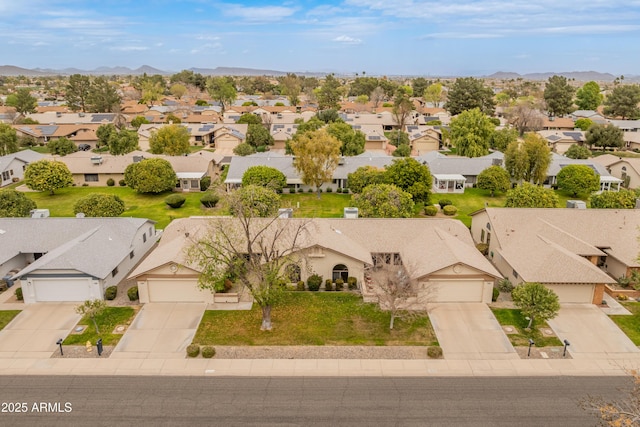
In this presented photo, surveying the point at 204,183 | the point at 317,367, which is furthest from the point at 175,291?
the point at 204,183

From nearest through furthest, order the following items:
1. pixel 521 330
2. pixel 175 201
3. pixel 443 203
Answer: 1. pixel 521 330
2. pixel 175 201
3. pixel 443 203

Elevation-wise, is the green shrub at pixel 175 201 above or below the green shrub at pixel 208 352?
above

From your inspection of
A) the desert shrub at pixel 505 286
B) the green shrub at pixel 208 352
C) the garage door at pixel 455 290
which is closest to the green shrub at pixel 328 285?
the garage door at pixel 455 290

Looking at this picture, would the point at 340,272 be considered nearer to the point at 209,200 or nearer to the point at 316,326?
the point at 316,326

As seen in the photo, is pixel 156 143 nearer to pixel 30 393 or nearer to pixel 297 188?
pixel 297 188

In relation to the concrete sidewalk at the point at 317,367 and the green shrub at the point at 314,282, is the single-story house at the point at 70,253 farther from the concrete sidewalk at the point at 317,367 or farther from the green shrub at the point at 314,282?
the green shrub at the point at 314,282

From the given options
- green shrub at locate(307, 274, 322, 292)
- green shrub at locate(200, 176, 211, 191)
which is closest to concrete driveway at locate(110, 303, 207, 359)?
green shrub at locate(307, 274, 322, 292)
